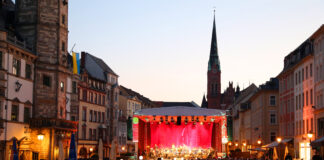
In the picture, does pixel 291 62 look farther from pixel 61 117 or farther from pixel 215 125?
pixel 61 117

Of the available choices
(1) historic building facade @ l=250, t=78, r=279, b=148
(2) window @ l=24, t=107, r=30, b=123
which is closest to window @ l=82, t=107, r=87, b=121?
(1) historic building facade @ l=250, t=78, r=279, b=148

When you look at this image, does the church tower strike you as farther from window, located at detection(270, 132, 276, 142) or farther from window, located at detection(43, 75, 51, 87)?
window, located at detection(43, 75, 51, 87)

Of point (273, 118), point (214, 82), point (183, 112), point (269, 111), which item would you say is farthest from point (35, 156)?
point (214, 82)

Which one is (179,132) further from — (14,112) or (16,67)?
(16,67)

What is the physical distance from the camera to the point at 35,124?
52.5 m

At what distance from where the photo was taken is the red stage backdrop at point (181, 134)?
64312 mm

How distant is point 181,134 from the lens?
64.4 meters

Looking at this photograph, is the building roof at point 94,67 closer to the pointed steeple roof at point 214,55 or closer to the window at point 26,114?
the window at point 26,114

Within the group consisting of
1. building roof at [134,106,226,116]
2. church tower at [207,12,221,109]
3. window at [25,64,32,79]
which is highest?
church tower at [207,12,221,109]

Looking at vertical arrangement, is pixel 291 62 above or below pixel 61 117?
above

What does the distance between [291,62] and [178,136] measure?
15.2 m

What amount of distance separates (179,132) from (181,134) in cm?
31

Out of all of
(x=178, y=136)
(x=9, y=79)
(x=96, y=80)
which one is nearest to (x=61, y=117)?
(x=9, y=79)

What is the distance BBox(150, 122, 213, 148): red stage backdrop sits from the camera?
211 ft
